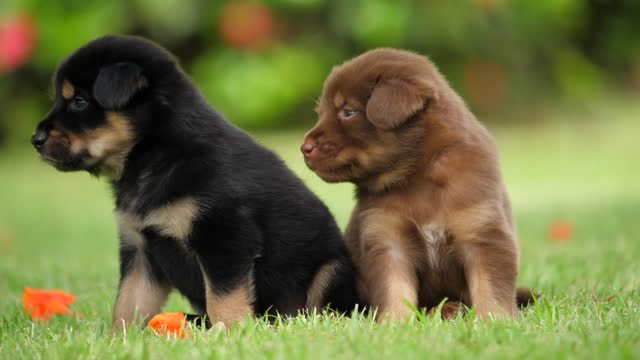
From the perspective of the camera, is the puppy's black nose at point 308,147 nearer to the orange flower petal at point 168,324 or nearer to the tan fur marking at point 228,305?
the tan fur marking at point 228,305

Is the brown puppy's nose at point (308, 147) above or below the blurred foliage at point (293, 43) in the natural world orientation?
above

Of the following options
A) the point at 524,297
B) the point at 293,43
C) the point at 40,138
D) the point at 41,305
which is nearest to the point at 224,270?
→ the point at 40,138

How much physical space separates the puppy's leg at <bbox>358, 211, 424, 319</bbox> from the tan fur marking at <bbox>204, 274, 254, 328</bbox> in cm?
50

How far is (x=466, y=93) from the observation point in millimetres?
13453

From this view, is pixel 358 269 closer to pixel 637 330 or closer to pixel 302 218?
pixel 302 218

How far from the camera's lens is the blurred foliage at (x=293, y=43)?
12.6 m

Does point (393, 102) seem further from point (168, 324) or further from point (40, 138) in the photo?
point (40, 138)

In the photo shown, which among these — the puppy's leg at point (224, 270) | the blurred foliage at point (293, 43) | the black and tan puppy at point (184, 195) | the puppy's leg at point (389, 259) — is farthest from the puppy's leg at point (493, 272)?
the blurred foliage at point (293, 43)

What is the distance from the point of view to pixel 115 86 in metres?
3.54

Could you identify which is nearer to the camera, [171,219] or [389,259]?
[171,219]

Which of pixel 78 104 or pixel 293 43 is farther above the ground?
pixel 78 104

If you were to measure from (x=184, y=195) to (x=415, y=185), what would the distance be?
0.90 meters

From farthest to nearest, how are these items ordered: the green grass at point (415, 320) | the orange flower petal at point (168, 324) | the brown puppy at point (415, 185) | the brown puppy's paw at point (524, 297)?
the brown puppy's paw at point (524, 297), the brown puppy at point (415, 185), the orange flower petal at point (168, 324), the green grass at point (415, 320)

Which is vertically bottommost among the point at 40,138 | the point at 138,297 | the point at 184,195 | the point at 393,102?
the point at 138,297
